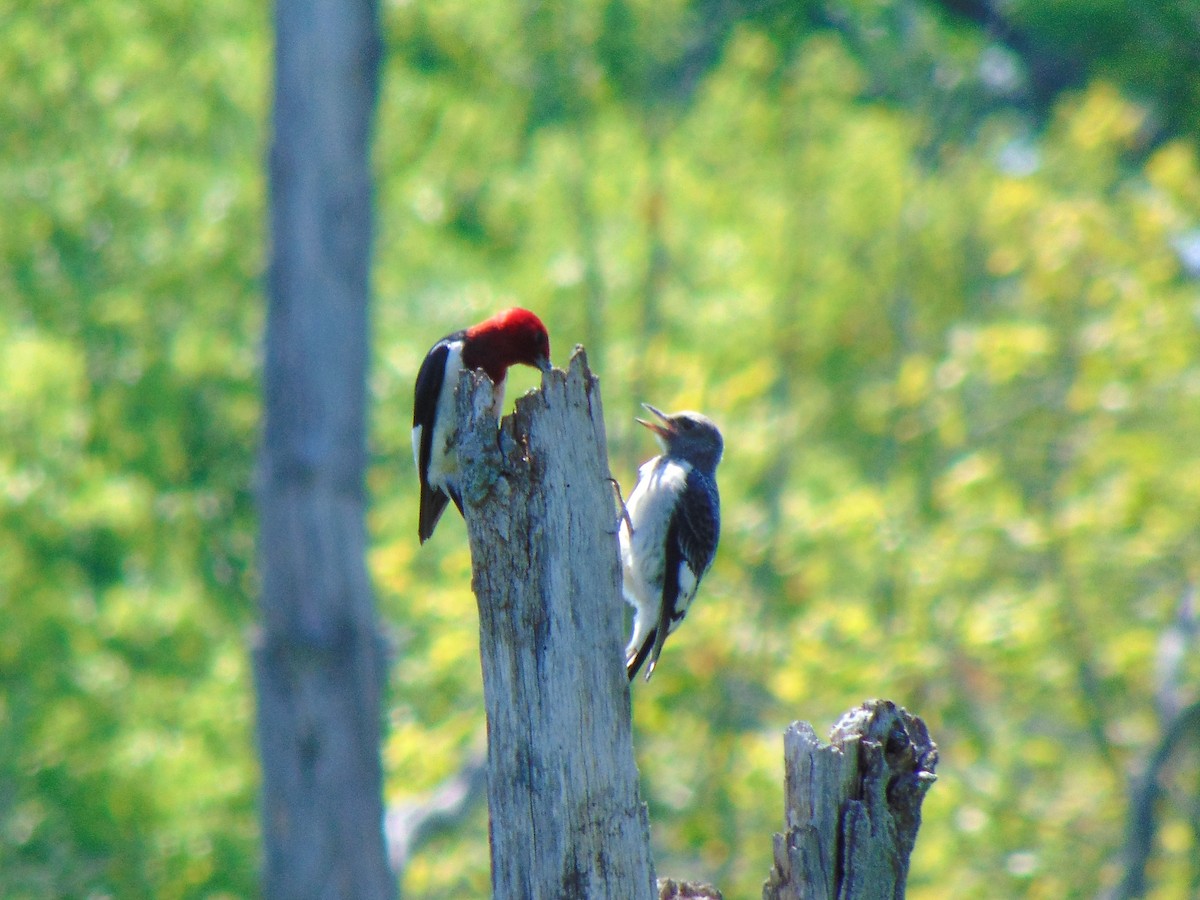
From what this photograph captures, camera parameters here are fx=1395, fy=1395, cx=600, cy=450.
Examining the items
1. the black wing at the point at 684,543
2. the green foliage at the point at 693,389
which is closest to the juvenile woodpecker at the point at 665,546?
the black wing at the point at 684,543

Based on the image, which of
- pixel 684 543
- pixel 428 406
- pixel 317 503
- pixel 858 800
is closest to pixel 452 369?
pixel 428 406

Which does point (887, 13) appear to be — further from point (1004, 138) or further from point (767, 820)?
point (767, 820)

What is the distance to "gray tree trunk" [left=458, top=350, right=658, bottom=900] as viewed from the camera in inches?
131

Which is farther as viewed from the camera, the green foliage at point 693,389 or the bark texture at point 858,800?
the green foliage at point 693,389

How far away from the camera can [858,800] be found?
329 centimetres

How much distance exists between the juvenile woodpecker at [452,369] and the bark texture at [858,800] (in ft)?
7.37

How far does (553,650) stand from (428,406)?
2.47 meters

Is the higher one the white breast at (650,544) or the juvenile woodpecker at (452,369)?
the juvenile woodpecker at (452,369)

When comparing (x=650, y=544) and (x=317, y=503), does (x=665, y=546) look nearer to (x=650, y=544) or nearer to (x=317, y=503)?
(x=650, y=544)

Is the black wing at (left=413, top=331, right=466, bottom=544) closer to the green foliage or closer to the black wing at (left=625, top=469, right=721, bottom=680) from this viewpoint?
the black wing at (left=625, top=469, right=721, bottom=680)

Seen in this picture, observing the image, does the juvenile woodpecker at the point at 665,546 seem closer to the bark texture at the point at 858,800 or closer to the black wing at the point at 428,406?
the black wing at the point at 428,406

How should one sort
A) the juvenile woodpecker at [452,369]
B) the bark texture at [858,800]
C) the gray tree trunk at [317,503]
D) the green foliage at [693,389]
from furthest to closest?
the green foliage at [693,389] → the gray tree trunk at [317,503] → the juvenile woodpecker at [452,369] → the bark texture at [858,800]

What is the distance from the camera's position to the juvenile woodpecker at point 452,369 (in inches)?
214

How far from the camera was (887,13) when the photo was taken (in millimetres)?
13523
